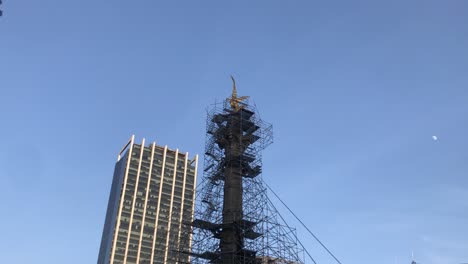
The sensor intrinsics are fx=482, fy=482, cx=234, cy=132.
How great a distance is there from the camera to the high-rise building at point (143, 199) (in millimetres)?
143250

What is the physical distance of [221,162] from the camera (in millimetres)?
54000

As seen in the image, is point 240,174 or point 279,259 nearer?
point 279,259

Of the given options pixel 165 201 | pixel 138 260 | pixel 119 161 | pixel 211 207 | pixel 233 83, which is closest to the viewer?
pixel 211 207

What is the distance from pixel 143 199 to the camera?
15188 cm

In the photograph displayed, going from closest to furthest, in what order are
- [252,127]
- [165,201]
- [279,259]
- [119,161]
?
1. [279,259]
2. [252,127]
3. [165,201]
4. [119,161]

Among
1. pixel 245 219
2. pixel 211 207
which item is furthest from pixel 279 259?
pixel 211 207

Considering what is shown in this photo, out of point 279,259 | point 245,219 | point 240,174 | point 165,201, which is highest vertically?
point 165,201

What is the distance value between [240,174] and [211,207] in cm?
474

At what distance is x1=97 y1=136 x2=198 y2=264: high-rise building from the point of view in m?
143

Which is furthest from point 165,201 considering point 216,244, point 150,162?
point 216,244

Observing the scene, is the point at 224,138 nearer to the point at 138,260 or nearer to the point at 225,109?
the point at 225,109

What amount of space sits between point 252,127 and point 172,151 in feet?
380

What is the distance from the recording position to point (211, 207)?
52.0 m

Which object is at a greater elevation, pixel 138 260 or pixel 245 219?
pixel 138 260
